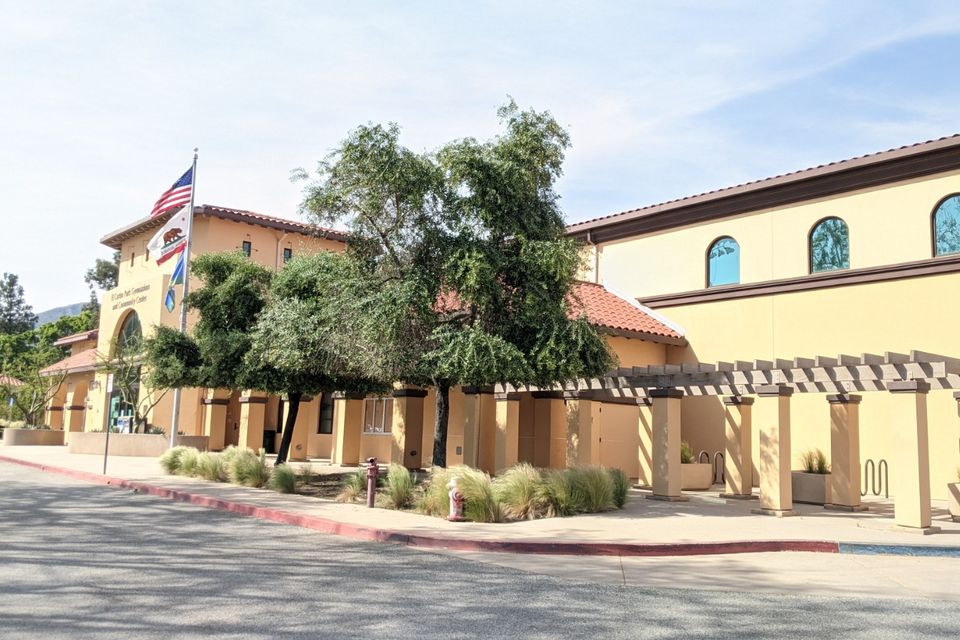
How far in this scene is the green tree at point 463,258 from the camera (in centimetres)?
1505

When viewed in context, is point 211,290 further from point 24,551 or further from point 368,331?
point 24,551

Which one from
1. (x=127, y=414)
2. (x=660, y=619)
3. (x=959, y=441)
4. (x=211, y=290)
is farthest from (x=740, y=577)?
(x=127, y=414)

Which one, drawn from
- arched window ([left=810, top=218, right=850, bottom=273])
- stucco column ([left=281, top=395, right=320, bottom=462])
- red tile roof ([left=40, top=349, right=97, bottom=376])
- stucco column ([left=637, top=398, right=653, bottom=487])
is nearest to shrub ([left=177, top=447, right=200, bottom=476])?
stucco column ([left=281, top=395, right=320, bottom=462])

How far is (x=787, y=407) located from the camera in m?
15.8

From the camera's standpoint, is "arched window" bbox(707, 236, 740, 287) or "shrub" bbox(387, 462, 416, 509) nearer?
"shrub" bbox(387, 462, 416, 509)

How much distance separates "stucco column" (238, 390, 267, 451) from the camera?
30.3 meters

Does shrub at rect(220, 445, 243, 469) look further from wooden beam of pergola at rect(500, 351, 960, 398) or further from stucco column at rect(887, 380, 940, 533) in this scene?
stucco column at rect(887, 380, 940, 533)

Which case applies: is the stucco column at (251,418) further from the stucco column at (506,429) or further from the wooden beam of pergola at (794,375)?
the wooden beam of pergola at (794,375)

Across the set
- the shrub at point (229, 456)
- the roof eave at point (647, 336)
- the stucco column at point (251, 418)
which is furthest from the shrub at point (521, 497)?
the stucco column at point (251, 418)

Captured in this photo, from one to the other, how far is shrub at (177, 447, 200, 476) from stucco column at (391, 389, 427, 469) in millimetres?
5403

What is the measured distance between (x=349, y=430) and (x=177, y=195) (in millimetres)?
10827

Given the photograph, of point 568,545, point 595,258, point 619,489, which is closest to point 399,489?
point 619,489

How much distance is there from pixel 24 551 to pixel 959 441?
1783cm

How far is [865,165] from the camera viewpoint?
64.6ft
